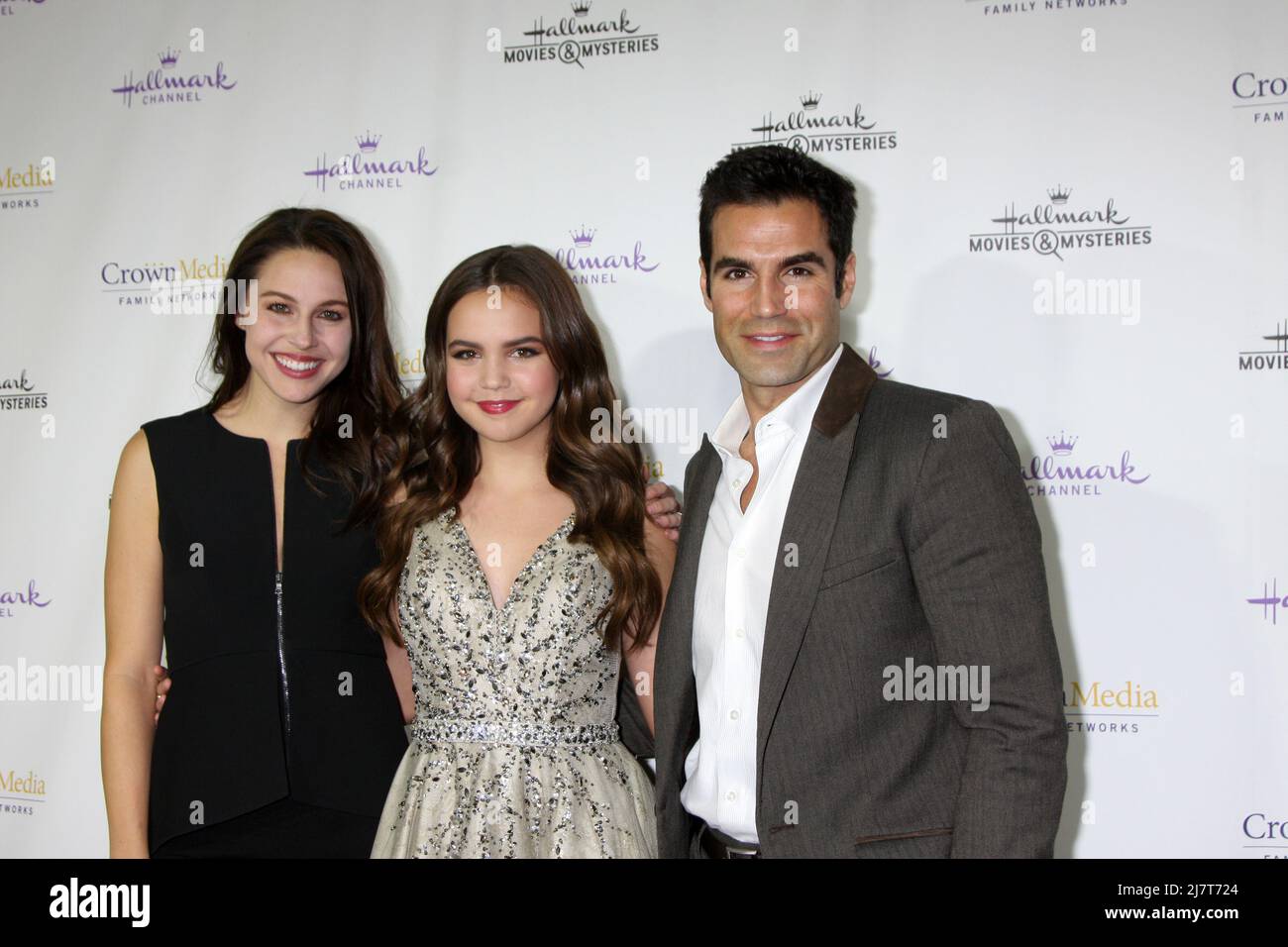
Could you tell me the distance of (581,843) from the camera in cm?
215

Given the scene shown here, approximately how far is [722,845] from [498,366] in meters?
1.02

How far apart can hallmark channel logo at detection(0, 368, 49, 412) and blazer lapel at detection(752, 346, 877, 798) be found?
2433mm

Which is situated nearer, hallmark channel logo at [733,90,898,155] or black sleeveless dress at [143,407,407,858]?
black sleeveless dress at [143,407,407,858]

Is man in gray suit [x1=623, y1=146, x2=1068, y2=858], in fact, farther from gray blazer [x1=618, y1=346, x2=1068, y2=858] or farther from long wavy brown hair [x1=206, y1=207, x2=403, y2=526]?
long wavy brown hair [x1=206, y1=207, x2=403, y2=526]

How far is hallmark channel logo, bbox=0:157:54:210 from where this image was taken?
3.28 metres

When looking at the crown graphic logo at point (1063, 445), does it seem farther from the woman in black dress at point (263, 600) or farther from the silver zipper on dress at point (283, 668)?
the silver zipper on dress at point (283, 668)

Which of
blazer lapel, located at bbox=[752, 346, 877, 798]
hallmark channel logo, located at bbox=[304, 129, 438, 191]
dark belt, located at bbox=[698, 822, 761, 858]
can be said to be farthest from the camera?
hallmark channel logo, located at bbox=[304, 129, 438, 191]

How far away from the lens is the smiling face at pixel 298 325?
236cm

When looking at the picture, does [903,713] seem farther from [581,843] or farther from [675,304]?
[675,304]

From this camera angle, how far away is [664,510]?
2.42 meters

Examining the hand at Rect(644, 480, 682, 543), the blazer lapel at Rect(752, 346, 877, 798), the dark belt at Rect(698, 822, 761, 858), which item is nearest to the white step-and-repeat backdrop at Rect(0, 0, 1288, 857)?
the hand at Rect(644, 480, 682, 543)

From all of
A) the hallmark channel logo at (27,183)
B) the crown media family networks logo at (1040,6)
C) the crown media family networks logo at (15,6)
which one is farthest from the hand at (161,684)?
the crown media family networks logo at (1040,6)
